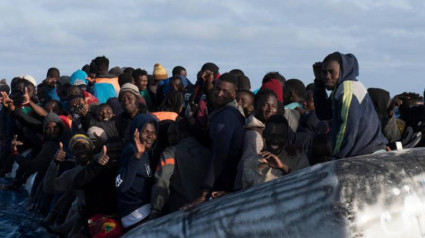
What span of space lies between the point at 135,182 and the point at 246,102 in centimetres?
203

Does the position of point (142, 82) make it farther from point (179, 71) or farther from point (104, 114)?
point (104, 114)

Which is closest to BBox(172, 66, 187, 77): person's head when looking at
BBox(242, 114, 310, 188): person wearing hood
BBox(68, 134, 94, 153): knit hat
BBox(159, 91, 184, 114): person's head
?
BBox(159, 91, 184, 114): person's head

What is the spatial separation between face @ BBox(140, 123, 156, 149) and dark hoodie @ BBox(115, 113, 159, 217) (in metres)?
0.13

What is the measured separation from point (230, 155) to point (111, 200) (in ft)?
6.29

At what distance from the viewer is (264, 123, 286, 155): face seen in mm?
7047

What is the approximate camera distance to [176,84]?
12.3 metres

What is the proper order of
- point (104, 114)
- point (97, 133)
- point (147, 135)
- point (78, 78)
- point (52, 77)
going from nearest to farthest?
1. point (147, 135)
2. point (97, 133)
3. point (104, 114)
4. point (78, 78)
5. point (52, 77)

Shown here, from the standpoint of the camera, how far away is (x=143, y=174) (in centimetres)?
761

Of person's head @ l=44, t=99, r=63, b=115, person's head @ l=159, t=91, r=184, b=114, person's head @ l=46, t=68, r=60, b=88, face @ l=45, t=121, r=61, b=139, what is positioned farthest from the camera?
person's head @ l=46, t=68, r=60, b=88

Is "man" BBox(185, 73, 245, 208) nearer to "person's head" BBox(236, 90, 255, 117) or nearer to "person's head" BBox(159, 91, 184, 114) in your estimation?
"person's head" BBox(236, 90, 255, 117)

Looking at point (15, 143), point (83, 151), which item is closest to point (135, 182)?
point (83, 151)

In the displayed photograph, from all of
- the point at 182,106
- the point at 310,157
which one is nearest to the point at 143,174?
the point at 310,157

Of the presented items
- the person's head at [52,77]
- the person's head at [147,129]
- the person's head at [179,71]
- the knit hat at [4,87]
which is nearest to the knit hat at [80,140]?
the person's head at [147,129]

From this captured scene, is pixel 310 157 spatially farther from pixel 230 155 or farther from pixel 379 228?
pixel 379 228
